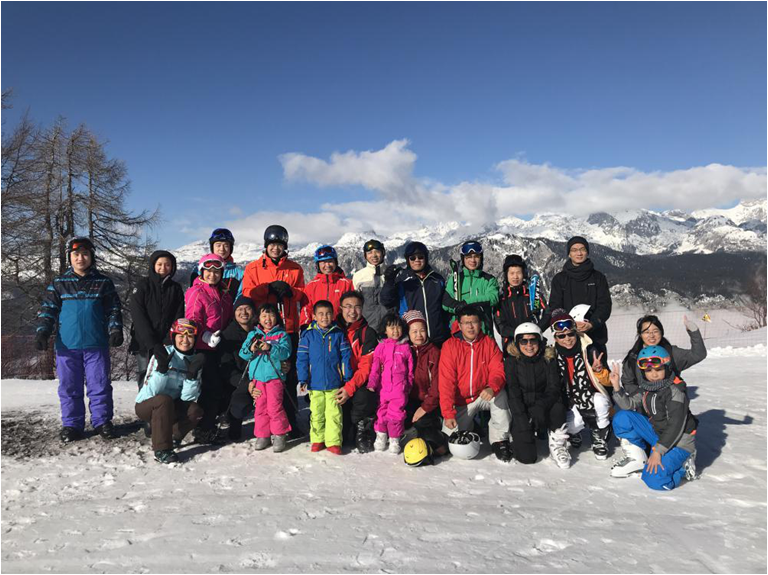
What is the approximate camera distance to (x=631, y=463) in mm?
4750

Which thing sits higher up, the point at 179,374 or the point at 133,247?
the point at 133,247

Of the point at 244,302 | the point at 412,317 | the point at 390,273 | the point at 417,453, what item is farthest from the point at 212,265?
the point at 417,453

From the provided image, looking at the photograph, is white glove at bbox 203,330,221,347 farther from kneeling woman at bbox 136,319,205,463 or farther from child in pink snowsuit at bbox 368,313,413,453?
child in pink snowsuit at bbox 368,313,413,453

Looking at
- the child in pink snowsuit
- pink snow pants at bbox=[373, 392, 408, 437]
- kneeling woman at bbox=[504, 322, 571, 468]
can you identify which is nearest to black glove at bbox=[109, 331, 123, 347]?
the child in pink snowsuit

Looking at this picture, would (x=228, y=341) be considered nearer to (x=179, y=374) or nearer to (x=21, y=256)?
(x=179, y=374)

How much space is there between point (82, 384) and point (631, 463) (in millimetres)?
6483

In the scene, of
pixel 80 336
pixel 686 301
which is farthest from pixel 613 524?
pixel 686 301

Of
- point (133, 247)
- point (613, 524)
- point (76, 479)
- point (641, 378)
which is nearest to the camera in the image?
point (613, 524)

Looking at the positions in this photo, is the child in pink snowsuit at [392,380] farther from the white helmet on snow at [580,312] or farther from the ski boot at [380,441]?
the white helmet on snow at [580,312]

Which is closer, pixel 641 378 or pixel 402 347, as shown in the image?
pixel 641 378

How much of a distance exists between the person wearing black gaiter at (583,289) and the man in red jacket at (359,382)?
260cm

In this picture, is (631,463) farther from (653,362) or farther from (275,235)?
(275,235)

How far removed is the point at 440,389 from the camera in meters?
5.37

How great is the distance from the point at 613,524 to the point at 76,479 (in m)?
5.04
